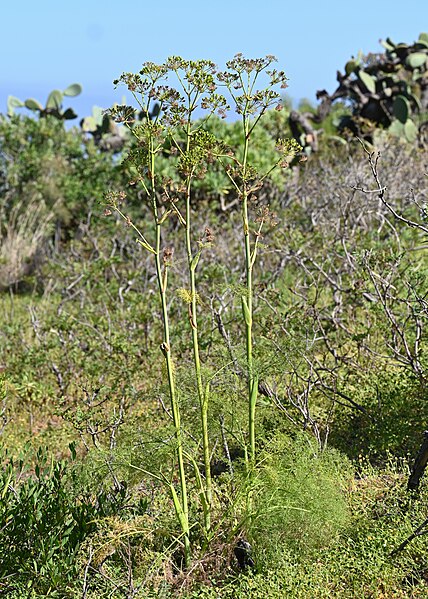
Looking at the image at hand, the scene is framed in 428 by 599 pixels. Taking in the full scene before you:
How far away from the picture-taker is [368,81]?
1237 centimetres

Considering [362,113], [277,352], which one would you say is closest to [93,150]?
[362,113]

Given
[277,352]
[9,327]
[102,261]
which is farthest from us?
[102,261]

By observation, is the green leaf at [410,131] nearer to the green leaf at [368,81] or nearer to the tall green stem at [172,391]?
the green leaf at [368,81]

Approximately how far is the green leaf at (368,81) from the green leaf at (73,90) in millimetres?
4068

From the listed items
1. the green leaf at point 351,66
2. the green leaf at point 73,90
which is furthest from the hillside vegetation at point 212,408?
the green leaf at point 351,66

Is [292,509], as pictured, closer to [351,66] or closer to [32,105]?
[32,105]

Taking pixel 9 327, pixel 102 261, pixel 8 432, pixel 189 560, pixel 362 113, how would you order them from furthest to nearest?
pixel 362 113
pixel 102 261
pixel 9 327
pixel 8 432
pixel 189 560

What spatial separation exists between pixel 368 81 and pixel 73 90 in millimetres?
4244

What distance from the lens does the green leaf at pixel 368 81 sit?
40.5 ft

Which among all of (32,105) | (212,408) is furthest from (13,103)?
(212,408)

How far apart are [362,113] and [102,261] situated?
6.88m

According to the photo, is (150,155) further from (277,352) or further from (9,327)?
(9,327)

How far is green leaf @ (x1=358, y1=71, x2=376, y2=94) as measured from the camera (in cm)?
1234

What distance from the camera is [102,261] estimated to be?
7074 millimetres
